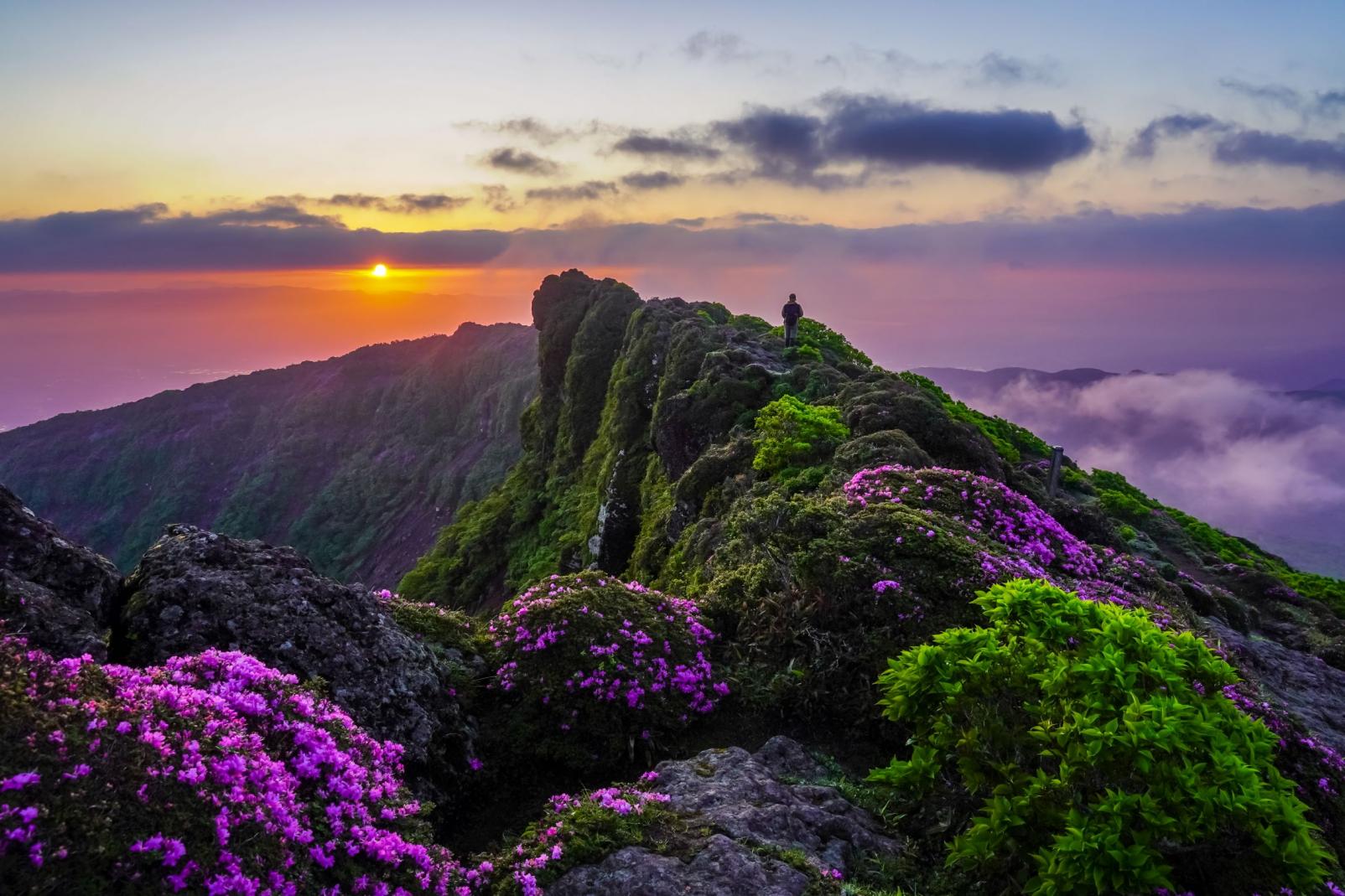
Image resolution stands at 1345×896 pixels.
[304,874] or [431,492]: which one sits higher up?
[304,874]

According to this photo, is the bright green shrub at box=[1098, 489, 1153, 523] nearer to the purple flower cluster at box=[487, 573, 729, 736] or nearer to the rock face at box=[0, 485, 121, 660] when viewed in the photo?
the purple flower cluster at box=[487, 573, 729, 736]

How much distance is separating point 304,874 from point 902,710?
433cm

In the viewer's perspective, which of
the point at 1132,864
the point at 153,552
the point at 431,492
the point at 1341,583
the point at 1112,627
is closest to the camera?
the point at 1132,864

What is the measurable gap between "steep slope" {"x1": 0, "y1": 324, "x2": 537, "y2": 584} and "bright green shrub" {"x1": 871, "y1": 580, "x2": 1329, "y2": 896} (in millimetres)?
92261

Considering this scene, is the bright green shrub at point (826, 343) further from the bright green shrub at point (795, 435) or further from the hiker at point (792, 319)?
the bright green shrub at point (795, 435)

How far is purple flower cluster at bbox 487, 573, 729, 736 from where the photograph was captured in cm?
766

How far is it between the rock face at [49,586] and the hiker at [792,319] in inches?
890

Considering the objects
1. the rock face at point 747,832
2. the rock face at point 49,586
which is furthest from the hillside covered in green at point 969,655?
the rock face at point 49,586

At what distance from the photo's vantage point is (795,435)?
53.6 feet

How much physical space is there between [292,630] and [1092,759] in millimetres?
6333

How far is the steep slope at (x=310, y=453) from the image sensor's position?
102438mm

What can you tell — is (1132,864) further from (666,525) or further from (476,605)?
(476,605)

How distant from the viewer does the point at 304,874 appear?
3.80 m

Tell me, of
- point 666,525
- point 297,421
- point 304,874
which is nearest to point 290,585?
point 304,874
